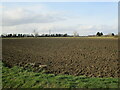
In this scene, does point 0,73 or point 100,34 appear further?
point 100,34

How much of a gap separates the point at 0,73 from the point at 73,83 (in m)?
3.96

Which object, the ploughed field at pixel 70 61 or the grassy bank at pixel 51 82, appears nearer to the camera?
the grassy bank at pixel 51 82

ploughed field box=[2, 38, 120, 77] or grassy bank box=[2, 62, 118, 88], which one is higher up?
ploughed field box=[2, 38, 120, 77]

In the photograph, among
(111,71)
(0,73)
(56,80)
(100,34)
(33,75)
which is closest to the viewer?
(56,80)

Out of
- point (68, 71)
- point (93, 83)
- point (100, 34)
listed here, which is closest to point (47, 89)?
point (93, 83)

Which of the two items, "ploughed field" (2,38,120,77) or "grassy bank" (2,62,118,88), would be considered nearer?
"grassy bank" (2,62,118,88)

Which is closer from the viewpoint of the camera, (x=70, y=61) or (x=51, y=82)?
(x=51, y=82)

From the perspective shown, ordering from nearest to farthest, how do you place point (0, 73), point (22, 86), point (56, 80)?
point (22, 86), point (56, 80), point (0, 73)

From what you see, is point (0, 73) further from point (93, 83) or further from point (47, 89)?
point (93, 83)

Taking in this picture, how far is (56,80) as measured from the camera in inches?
278

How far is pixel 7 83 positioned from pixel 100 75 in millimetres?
4277

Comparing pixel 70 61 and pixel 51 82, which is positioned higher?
pixel 70 61

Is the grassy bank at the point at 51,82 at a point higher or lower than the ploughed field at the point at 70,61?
lower

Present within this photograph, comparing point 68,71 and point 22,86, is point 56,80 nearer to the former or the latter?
point 22,86
